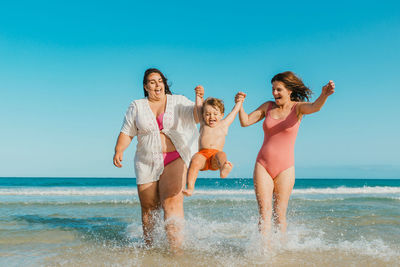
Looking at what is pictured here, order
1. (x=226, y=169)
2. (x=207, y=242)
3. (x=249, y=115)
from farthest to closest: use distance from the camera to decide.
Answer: (x=207, y=242), (x=249, y=115), (x=226, y=169)

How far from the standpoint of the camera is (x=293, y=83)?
4.23 meters

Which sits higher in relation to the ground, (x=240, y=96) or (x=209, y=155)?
(x=240, y=96)

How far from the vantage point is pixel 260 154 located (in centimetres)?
430

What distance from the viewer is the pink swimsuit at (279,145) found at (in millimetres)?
4195

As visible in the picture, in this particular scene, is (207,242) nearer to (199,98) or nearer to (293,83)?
(199,98)

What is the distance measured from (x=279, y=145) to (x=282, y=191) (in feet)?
1.92

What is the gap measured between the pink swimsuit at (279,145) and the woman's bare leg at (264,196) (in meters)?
0.10

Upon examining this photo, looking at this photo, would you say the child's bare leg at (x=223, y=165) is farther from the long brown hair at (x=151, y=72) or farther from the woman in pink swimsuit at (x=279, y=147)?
the long brown hair at (x=151, y=72)

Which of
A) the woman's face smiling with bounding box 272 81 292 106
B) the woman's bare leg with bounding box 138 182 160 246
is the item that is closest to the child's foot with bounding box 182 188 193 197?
the woman's bare leg with bounding box 138 182 160 246

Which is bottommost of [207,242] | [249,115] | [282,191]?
[207,242]

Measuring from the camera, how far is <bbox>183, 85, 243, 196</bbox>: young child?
158 inches

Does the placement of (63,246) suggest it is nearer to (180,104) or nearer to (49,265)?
(49,265)

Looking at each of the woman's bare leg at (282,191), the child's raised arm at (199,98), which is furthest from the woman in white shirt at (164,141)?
the woman's bare leg at (282,191)

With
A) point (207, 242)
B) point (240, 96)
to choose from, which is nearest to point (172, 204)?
point (207, 242)
